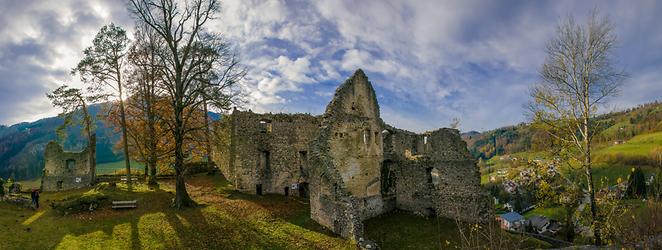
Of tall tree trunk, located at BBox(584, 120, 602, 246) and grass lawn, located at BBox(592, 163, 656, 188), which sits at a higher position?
tall tree trunk, located at BBox(584, 120, 602, 246)

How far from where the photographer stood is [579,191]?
50.8 ft

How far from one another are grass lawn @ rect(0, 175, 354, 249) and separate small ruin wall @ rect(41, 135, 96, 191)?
49.1 feet

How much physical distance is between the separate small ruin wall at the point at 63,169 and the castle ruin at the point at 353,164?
19.5 m

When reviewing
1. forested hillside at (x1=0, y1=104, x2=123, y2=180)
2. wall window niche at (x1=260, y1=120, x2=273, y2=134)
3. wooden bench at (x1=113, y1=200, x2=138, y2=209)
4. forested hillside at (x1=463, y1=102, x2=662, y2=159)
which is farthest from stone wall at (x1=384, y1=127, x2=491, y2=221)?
forested hillside at (x1=0, y1=104, x2=123, y2=180)

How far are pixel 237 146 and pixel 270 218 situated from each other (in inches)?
A: 344

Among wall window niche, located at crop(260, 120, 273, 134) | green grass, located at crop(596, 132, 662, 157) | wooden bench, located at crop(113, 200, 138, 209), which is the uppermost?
wall window niche, located at crop(260, 120, 273, 134)

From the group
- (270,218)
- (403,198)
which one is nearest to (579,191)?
(403,198)

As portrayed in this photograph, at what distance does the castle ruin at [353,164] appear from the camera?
57.5 ft

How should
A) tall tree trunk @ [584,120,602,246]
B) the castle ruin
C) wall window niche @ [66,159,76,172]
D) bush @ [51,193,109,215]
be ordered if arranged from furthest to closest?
wall window niche @ [66,159,76,172] < bush @ [51,193,109,215] < the castle ruin < tall tree trunk @ [584,120,602,246]

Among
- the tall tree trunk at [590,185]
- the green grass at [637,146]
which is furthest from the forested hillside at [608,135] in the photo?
the tall tree trunk at [590,185]

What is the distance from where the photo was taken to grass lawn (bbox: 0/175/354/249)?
13.9 m

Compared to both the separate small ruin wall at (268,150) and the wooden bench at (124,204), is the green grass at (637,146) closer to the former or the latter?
the separate small ruin wall at (268,150)

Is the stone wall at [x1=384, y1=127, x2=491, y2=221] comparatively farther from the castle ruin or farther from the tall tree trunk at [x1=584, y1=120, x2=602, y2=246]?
the tall tree trunk at [x1=584, y1=120, x2=602, y2=246]

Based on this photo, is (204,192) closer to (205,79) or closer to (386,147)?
(205,79)
